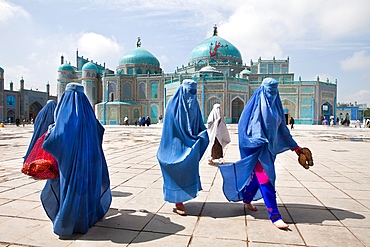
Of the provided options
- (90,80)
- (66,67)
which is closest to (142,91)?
(90,80)

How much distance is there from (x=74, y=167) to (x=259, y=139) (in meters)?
1.80

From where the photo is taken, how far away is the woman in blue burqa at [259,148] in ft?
9.69

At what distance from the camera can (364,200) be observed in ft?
12.0

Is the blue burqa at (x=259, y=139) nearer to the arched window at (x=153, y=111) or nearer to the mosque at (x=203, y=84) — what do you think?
the mosque at (x=203, y=84)

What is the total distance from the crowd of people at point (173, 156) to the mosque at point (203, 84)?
91.0 feet

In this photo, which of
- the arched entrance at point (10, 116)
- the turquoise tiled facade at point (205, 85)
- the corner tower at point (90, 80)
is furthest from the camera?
the arched entrance at point (10, 116)

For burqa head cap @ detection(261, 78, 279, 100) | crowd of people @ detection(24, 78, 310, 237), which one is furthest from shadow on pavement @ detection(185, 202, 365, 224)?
burqa head cap @ detection(261, 78, 279, 100)

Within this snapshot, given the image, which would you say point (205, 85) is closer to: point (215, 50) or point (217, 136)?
point (215, 50)

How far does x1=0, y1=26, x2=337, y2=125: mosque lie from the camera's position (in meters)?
32.0

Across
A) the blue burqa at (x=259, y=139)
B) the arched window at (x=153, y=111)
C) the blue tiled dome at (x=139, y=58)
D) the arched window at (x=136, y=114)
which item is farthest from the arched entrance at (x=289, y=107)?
the blue burqa at (x=259, y=139)

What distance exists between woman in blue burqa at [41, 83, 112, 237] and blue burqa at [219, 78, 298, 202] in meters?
1.36

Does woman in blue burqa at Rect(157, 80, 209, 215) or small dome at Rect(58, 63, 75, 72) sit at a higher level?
small dome at Rect(58, 63, 75, 72)

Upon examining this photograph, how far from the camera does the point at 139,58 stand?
133ft

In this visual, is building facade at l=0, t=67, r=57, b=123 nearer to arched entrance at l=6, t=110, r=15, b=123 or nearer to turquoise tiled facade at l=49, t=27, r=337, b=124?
arched entrance at l=6, t=110, r=15, b=123
